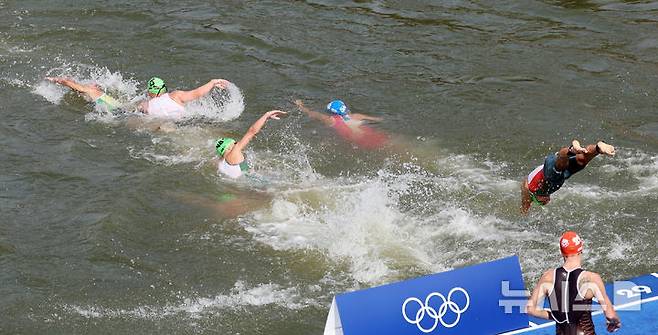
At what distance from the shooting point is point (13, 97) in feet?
53.9

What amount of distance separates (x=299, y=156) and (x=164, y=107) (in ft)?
8.73

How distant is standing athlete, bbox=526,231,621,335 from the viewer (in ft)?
25.2

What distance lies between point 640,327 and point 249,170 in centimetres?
634

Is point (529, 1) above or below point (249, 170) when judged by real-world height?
above

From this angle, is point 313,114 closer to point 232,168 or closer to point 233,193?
point 232,168

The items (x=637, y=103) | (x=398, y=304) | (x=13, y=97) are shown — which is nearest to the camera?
(x=398, y=304)

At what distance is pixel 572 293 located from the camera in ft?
25.3

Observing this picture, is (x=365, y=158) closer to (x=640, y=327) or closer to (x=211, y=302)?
(x=211, y=302)

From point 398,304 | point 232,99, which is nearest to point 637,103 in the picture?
point 232,99

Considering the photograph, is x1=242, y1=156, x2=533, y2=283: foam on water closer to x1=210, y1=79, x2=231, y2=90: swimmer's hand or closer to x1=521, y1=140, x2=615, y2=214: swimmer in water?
x1=521, y1=140, x2=615, y2=214: swimmer in water

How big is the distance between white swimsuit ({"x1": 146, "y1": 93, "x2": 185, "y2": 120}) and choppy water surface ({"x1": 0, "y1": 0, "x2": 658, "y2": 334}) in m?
0.26

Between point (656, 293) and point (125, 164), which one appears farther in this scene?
point (125, 164)

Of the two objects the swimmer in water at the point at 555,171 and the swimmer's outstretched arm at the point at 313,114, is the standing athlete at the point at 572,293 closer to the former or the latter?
the swimmer in water at the point at 555,171

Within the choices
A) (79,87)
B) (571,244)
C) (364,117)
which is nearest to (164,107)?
(79,87)
